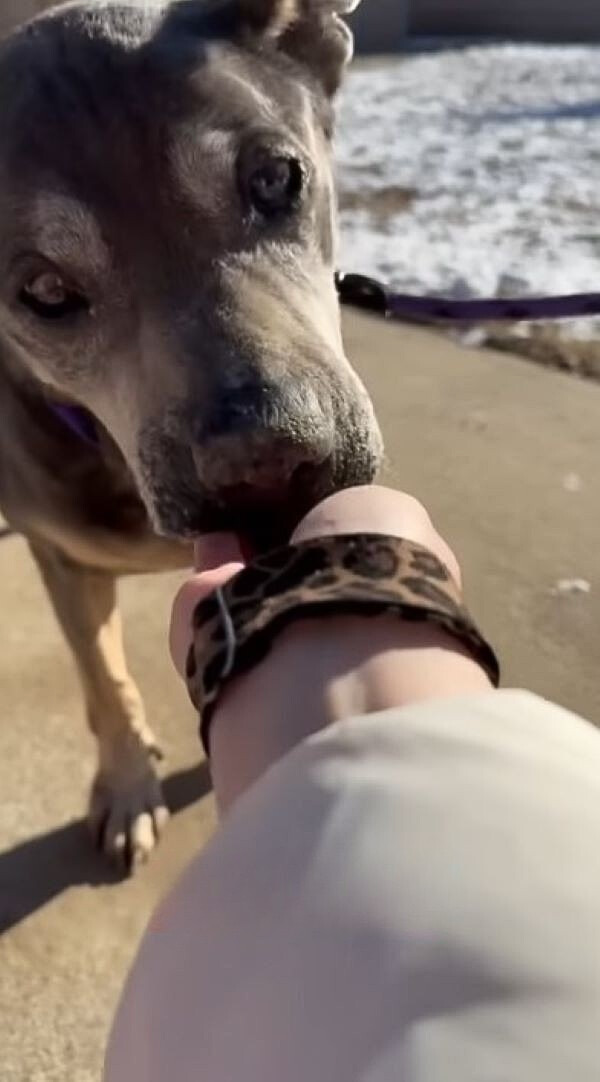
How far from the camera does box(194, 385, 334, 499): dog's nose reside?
4.35 ft

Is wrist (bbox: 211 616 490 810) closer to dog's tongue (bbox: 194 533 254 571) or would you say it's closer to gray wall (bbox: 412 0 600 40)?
dog's tongue (bbox: 194 533 254 571)

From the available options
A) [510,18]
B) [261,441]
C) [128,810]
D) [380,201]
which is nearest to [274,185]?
[261,441]

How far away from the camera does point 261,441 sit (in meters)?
1.33

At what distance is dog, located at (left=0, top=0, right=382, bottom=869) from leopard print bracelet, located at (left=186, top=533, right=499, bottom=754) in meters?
0.47

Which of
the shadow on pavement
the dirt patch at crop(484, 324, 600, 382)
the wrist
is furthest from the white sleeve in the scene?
the dirt patch at crop(484, 324, 600, 382)

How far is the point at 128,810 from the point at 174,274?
826 mm

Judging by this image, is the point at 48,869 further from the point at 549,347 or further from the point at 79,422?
the point at 549,347

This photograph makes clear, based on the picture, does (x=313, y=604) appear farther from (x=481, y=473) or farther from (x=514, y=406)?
(x=514, y=406)

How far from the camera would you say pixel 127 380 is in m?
1.57

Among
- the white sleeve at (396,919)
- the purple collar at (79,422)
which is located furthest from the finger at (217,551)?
the white sleeve at (396,919)

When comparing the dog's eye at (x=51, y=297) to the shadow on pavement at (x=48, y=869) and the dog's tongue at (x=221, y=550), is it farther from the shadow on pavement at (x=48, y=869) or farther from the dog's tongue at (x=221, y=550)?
the shadow on pavement at (x=48, y=869)

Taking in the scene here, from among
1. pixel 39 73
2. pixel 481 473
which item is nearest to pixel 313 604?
pixel 39 73

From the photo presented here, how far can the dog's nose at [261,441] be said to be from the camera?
52.2 inches

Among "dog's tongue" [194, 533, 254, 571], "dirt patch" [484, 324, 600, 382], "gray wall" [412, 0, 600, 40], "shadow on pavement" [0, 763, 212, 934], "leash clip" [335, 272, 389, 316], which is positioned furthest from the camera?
"gray wall" [412, 0, 600, 40]
